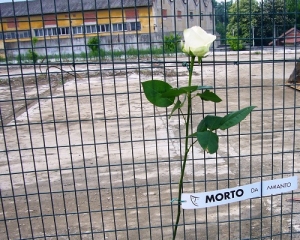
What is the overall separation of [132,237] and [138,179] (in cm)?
138

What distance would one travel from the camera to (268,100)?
27.3 ft

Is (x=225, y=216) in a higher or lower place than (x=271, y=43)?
lower

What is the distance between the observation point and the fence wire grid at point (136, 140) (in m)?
2.15

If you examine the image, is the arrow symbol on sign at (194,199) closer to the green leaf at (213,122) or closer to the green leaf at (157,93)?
the green leaf at (213,122)

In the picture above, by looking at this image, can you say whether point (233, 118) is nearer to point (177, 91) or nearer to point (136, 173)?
point (177, 91)

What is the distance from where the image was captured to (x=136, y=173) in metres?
4.46

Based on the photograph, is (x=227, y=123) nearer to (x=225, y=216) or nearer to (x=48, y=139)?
(x=225, y=216)

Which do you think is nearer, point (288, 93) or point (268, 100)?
point (268, 100)

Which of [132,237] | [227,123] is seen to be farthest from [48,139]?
[227,123]

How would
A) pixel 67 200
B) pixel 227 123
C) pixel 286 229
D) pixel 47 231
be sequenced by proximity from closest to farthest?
pixel 227 123
pixel 286 229
pixel 47 231
pixel 67 200

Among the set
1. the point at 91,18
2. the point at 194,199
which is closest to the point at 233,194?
the point at 194,199

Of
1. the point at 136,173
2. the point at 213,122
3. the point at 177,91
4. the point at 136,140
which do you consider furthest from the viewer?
the point at 136,173

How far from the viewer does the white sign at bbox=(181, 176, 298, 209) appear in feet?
6.86

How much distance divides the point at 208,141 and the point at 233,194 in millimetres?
566
